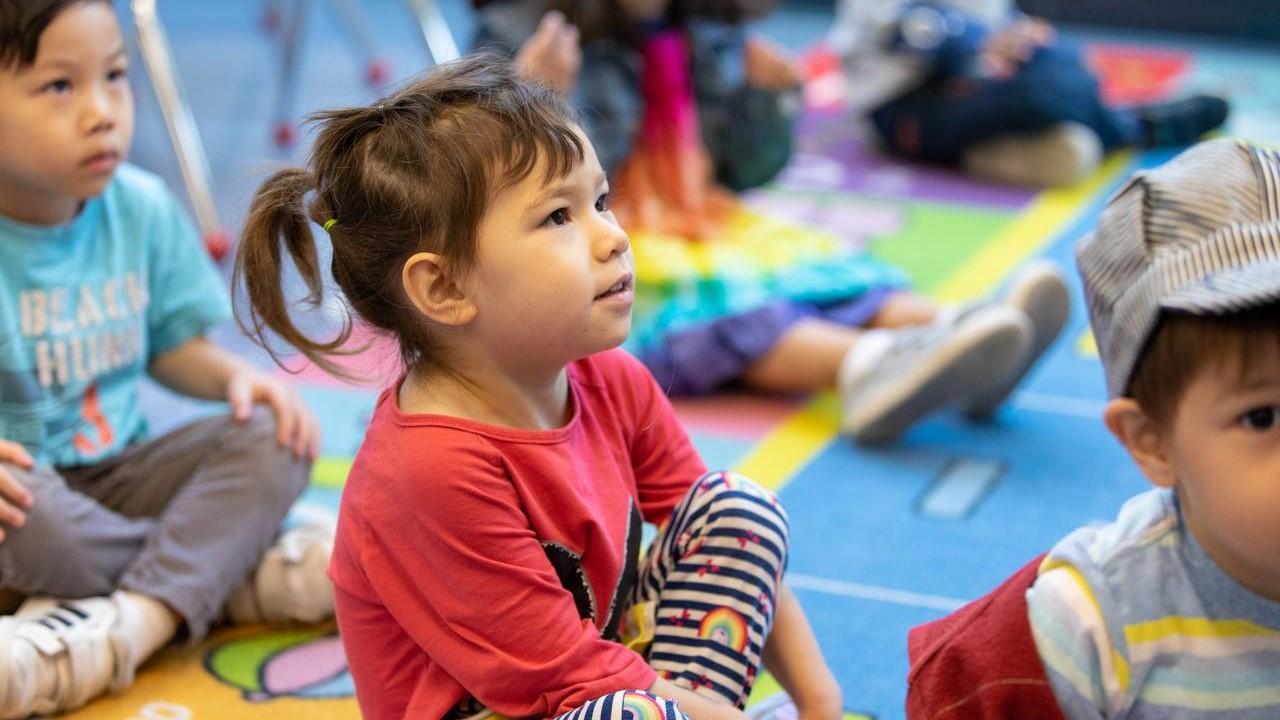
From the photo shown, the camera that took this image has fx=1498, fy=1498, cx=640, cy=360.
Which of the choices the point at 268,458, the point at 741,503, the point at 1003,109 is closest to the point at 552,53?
the point at 268,458

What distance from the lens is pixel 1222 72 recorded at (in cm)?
332

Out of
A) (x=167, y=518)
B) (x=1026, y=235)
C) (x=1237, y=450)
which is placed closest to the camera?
(x=1237, y=450)

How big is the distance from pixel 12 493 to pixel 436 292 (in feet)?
A: 1.49

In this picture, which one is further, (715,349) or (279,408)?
(715,349)

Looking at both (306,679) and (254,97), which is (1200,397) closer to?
(306,679)

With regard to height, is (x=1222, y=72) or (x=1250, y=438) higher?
(x=1250, y=438)

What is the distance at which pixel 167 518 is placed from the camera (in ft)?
4.21

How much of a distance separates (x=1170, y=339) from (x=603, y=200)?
37 cm

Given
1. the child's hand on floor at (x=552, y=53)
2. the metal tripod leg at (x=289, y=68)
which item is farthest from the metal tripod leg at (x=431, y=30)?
the child's hand on floor at (x=552, y=53)

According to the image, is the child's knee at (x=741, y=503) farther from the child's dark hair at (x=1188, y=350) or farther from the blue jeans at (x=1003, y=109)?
the blue jeans at (x=1003, y=109)

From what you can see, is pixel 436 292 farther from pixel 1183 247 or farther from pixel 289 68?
pixel 289 68

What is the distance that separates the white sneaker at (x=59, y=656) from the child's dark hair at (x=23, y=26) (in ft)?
1.46

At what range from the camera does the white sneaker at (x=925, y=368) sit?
5.16ft

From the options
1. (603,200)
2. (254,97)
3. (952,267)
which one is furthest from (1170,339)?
(254,97)
